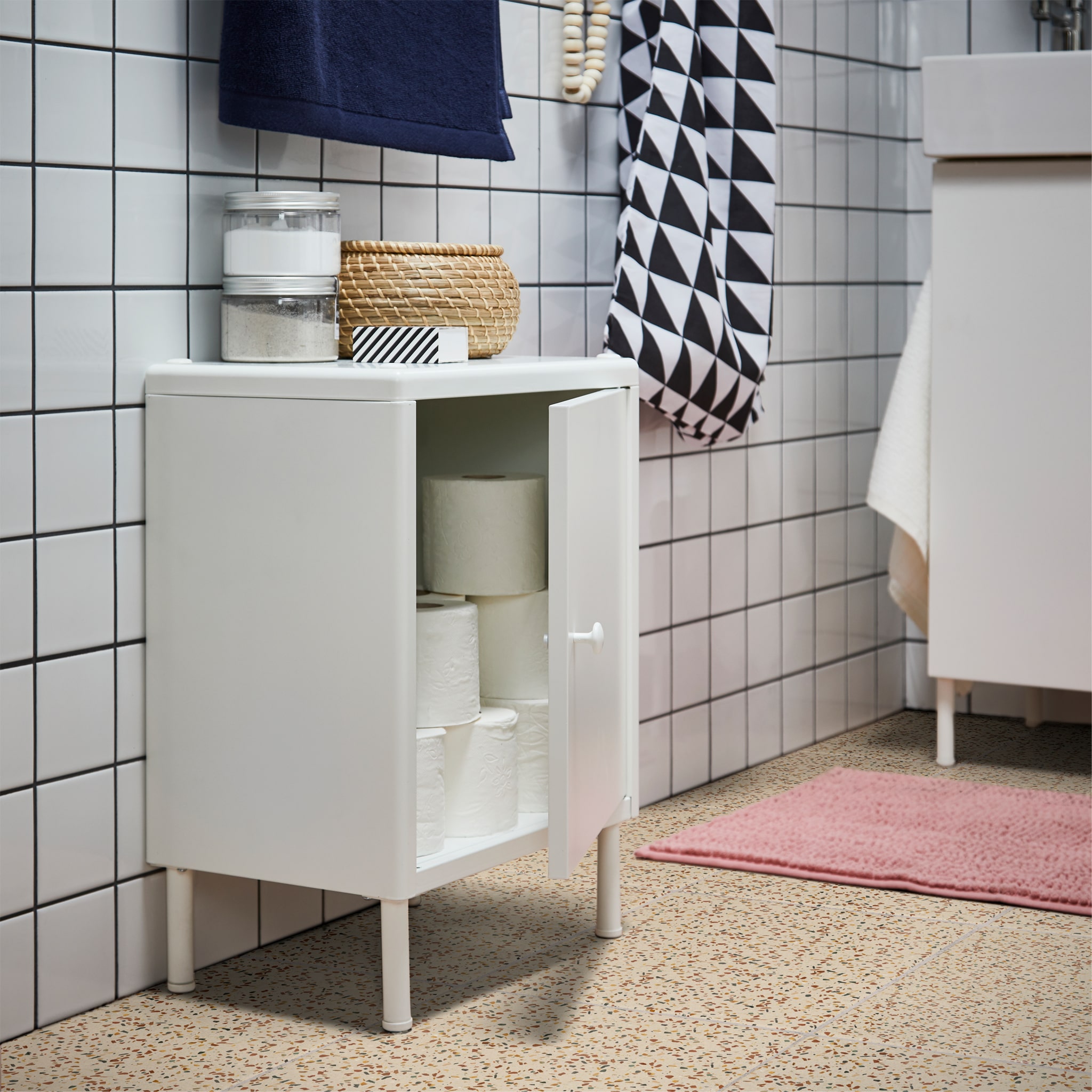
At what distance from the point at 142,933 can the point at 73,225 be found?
68 cm

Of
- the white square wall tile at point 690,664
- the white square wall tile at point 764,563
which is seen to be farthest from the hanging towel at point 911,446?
the white square wall tile at point 690,664

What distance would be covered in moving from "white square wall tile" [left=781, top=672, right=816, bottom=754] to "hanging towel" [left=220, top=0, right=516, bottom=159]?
1.15m

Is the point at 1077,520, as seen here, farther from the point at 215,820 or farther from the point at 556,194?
the point at 215,820

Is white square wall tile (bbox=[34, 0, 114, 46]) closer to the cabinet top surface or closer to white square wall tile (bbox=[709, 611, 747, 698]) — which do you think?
the cabinet top surface

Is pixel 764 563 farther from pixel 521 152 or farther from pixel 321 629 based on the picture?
pixel 321 629

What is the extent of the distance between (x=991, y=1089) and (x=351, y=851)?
0.58 m

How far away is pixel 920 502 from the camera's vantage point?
237 centimetres

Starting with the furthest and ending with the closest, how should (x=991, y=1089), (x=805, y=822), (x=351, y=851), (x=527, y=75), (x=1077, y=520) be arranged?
(x=1077, y=520) < (x=805, y=822) < (x=527, y=75) < (x=351, y=851) < (x=991, y=1089)

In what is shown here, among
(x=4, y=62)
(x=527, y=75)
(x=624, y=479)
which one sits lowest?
(x=624, y=479)

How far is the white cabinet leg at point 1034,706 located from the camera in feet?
8.81

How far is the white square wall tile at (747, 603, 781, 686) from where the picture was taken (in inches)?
98.3

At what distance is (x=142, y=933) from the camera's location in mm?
1552

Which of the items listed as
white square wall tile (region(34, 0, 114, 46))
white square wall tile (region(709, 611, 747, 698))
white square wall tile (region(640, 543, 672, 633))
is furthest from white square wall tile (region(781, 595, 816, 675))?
white square wall tile (region(34, 0, 114, 46))

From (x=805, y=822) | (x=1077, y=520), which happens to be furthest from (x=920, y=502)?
(x=805, y=822)
